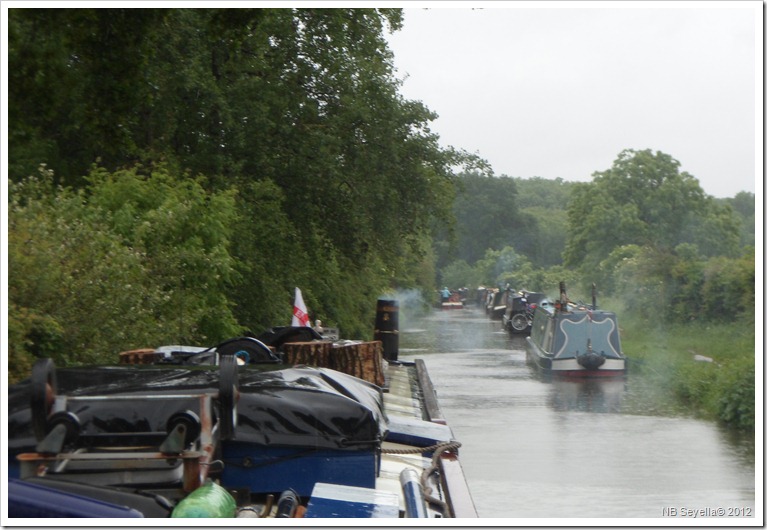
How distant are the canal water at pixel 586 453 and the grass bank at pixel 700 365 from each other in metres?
0.57

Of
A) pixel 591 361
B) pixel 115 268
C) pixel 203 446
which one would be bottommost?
pixel 591 361

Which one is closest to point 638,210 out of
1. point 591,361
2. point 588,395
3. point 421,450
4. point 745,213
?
point 745,213

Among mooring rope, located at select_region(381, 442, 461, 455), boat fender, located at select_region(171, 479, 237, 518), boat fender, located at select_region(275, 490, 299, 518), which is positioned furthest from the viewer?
mooring rope, located at select_region(381, 442, 461, 455)

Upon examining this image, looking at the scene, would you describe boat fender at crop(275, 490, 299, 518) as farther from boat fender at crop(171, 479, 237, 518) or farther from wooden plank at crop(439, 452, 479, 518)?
wooden plank at crop(439, 452, 479, 518)

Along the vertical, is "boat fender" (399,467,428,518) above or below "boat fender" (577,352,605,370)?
above

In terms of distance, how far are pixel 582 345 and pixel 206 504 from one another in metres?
26.6

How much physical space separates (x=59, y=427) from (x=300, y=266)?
15.5m

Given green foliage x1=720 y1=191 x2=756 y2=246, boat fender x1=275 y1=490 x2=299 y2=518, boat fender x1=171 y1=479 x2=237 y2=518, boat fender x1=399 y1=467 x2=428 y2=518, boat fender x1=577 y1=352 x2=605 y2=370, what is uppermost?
green foliage x1=720 y1=191 x2=756 y2=246

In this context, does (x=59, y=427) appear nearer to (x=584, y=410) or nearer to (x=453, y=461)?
(x=453, y=461)

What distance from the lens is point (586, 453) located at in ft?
59.3

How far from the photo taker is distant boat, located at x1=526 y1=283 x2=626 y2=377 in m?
29.6

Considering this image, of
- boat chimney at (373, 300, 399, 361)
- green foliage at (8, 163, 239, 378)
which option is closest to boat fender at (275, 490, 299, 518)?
green foliage at (8, 163, 239, 378)

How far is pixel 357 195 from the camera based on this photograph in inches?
780

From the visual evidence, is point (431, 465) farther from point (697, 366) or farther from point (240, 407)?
point (697, 366)
